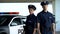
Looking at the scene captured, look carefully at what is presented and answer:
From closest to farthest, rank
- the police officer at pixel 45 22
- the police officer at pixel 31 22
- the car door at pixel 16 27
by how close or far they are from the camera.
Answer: the police officer at pixel 45 22 → the police officer at pixel 31 22 → the car door at pixel 16 27

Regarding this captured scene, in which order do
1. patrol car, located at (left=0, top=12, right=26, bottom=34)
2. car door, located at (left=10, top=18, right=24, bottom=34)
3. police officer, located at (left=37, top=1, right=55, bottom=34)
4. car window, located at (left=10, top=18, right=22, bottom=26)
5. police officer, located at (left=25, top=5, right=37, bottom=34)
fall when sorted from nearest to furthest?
police officer, located at (left=37, top=1, right=55, bottom=34) < police officer, located at (left=25, top=5, right=37, bottom=34) < patrol car, located at (left=0, top=12, right=26, bottom=34) < car door, located at (left=10, top=18, right=24, bottom=34) < car window, located at (left=10, top=18, right=22, bottom=26)

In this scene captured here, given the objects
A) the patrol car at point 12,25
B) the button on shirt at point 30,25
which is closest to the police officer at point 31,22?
the button on shirt at point 30,25

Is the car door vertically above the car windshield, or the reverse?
the car windshield

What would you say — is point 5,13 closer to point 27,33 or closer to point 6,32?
point 6,32

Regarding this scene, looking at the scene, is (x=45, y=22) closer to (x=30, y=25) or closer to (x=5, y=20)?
(x=30, y=25)

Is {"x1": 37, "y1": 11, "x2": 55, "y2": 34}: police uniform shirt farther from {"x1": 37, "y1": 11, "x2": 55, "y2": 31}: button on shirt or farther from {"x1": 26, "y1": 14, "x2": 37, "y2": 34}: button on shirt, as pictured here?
{"x1": 26, "y1": 14, "x2": 37, "y2": 34}: button on shirt

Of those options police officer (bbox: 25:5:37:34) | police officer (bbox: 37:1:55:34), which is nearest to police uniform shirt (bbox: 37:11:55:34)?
police officer (bbox: 37:1:55:34)

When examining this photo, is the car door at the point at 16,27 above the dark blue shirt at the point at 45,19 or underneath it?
underneath

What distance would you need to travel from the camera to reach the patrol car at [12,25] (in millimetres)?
12109

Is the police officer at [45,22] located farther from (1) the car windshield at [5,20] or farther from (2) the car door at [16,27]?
(1) the car windshield at [5,20]

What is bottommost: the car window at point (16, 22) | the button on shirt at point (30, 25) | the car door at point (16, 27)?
the car door at point (16, 27)

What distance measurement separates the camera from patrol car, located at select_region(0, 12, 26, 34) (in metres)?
12.1

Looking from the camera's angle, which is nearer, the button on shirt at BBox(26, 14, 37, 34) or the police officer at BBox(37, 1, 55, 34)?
the police officer at BBox(37, 1, 55, 34)

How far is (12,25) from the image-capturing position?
12359 millimetres
